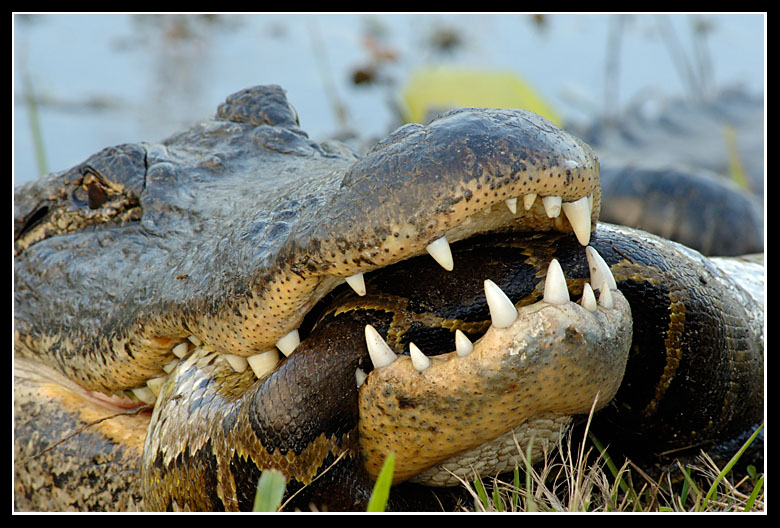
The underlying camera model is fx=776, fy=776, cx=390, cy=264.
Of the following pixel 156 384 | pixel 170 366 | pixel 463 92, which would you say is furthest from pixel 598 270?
pixel 463 92

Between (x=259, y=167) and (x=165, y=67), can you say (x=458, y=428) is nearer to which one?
(x=259, y=167)

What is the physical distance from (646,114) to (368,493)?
7.80m

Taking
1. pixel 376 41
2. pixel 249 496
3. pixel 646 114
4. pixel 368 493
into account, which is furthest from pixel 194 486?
pixel 646 114

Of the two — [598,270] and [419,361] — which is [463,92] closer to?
[598,270]

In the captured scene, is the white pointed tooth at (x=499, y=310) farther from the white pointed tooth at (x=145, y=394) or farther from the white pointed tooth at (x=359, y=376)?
the white pointed tooth at (x=145, y=394)

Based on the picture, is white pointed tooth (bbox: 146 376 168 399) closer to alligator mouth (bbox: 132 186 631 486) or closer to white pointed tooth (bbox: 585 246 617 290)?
alligator mouth (bbox: 132 186 631 486)

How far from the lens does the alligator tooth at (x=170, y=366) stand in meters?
2.27

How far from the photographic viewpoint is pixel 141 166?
267cm

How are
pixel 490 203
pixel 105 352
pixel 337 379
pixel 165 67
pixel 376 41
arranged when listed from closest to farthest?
pixel 490 203, pixel 337 379, pixel 105 352, pixel 376 41, pixel 165 67

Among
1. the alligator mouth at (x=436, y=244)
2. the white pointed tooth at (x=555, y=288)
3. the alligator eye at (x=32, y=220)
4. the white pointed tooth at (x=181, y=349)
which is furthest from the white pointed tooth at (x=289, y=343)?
the alligator eye at (x=32, y=220)

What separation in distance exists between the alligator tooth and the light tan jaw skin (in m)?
0.77

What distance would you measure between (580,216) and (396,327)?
48 cm

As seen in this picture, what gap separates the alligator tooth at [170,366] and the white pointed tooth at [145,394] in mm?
173

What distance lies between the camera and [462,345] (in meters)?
1.56
